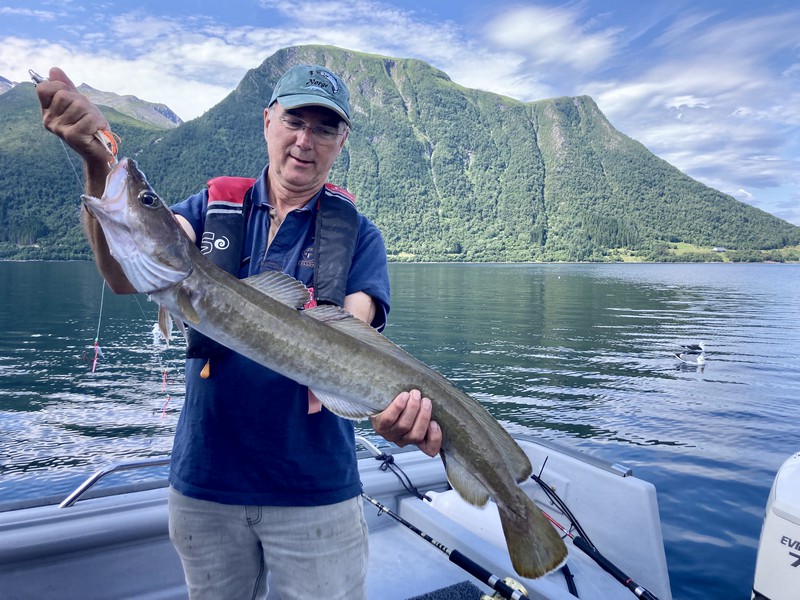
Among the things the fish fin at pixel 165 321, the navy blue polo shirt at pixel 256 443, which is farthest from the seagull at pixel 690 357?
the fish fin at pixel 165 321

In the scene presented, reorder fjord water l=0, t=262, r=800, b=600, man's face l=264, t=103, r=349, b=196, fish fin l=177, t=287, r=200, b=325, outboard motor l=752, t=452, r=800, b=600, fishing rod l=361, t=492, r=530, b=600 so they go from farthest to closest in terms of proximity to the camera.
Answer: fjord water l=0, t=262, r=800, b=600 < outboard motor l=752, t=452, r=800, b=600 < fishing rod l=361, t=492, r=530, b=600 < man's face l=264, t=103, r=349, b=196 < fish fin l=177, t=287, r=200, b=325

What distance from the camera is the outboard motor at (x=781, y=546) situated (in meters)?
4.28

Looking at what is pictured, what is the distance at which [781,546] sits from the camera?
14.4 ft

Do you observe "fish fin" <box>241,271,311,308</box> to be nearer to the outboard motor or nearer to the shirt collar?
the shirt collar

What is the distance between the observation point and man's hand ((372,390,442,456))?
2758mm

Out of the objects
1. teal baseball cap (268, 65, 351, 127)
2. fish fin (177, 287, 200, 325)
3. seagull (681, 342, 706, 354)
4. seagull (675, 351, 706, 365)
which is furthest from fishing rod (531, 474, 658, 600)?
seagull (681, 342, 706, 354)

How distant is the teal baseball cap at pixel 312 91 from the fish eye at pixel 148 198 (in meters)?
0.92

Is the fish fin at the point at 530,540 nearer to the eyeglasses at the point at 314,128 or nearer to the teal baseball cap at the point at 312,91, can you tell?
the eyeglasses at the point at 314,128

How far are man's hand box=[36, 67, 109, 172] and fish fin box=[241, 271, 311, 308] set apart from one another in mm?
973

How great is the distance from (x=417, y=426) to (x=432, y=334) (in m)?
31.0

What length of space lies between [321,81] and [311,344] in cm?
154

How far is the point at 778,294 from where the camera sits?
65250 mm

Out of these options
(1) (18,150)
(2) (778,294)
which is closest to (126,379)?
(2) (778,294)

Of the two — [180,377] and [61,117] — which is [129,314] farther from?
[61,117]
